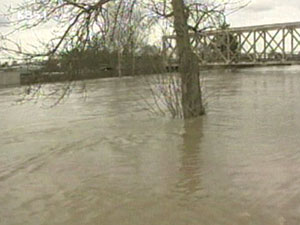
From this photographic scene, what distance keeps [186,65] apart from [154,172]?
19.0 feet

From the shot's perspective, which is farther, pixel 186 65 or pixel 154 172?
pixel 186 65

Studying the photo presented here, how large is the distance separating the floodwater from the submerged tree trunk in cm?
55

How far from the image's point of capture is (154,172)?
7.21 meters

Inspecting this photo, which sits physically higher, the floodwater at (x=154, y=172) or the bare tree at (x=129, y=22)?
the bare tree at (x=129, y=22)

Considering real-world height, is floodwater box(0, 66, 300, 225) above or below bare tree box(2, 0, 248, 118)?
below

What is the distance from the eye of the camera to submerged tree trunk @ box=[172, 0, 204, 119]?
480 inches

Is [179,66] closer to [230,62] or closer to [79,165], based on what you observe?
[79,165]

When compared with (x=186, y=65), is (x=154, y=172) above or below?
below

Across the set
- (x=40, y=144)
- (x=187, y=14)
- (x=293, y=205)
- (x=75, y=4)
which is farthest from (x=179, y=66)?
(x=293, y=205)

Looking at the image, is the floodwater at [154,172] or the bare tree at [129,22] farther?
the bare tree at [129,22]

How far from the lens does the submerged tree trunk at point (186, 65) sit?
12.2 meters

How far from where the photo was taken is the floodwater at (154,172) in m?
5.37

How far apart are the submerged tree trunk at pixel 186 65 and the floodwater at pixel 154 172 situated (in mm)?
553

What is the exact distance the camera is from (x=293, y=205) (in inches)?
210
